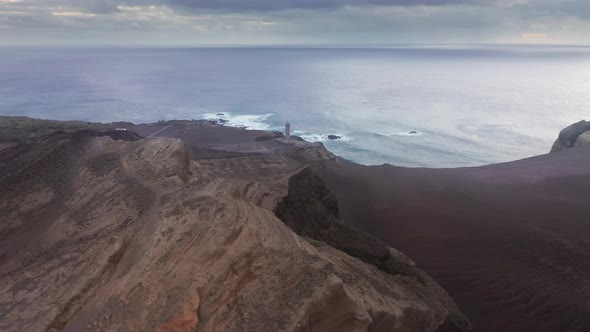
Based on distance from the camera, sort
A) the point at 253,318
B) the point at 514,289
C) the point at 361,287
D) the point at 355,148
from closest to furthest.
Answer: the point at 253,318 < the point at 361,287 < the point at 514,289 < the point at 355,148

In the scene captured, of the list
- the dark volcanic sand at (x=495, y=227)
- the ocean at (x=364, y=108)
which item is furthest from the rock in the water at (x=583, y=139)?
the ocean at (x=364, y=108)

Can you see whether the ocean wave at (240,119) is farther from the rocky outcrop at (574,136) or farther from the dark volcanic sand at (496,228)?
the rocky outcrop at (574,136)

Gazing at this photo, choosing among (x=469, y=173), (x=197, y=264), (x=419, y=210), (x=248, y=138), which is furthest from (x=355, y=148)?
(x=197, y=264)

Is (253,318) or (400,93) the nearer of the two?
(253,318)

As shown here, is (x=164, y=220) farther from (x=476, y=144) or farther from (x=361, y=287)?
(x=476, y=144)

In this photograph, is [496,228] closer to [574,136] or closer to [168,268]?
[168,268]

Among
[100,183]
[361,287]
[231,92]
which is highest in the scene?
[100,183]
